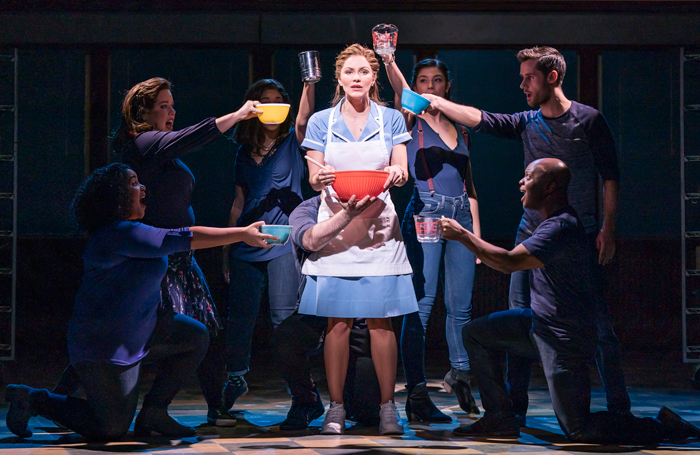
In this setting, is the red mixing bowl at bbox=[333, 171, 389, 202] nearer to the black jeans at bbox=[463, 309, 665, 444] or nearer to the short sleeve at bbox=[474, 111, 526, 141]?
the short sleeve at bbox=[474, 111, 526, 141]

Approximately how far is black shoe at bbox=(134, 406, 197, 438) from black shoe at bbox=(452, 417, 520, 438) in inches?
44.0

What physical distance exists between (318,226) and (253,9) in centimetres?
391

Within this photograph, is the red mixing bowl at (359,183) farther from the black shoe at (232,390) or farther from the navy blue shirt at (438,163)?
the black shoe at (232,390)

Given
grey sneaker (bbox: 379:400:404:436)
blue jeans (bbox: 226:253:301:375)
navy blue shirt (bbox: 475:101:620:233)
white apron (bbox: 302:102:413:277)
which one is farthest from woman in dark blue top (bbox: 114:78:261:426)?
navy blue shirt (bbox: 475:101:620:233)

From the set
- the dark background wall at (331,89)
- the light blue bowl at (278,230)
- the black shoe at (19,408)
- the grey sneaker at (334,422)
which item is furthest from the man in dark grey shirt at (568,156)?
the dark background wall at (331,89)

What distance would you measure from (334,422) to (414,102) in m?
1.36

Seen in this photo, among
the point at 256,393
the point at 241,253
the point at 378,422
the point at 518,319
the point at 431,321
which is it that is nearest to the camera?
the point at 518,319

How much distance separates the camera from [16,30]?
6512 millimetres

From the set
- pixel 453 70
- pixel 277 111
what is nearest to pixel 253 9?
pixel 453 70

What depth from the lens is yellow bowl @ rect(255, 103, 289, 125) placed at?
337 cm

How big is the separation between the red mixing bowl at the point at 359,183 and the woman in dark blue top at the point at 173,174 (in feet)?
1.86

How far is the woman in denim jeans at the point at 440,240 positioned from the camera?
3.59 m

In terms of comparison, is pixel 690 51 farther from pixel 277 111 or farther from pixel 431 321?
pixel 277 111

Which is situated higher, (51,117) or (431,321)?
(51,117)
